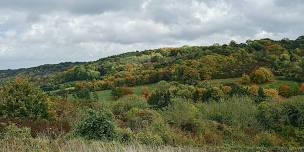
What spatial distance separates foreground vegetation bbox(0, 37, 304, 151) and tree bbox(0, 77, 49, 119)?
0.06m

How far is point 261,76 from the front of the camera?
7694 cm

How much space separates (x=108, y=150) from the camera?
12.0 metres

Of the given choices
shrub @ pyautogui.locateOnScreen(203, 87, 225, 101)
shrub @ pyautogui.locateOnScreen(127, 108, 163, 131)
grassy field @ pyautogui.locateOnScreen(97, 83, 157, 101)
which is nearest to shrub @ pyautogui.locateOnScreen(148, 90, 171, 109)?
Answer: shrub @ pyautogui.locateOnScreen(203, 87, 225, 101)

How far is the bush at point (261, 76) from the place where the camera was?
76.6 metres

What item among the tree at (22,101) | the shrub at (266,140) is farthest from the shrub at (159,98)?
the tree at (22,101)

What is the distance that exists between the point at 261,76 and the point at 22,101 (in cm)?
5382

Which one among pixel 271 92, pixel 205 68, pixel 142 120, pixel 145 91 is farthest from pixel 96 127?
pixel 205 68

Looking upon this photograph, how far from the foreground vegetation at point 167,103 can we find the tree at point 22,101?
0.19ft

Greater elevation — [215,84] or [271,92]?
[215,84]

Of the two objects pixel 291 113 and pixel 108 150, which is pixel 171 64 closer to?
pixel 291 113

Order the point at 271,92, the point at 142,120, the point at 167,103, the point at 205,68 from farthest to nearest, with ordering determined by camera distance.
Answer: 1. the point at 205,68
2. the point at 271,92
3. the point at 167,103
4. the point at 142,120

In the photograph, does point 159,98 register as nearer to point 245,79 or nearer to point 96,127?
point 245,79

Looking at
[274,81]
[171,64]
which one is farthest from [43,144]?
[171,64]

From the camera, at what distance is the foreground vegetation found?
63.8 ft
